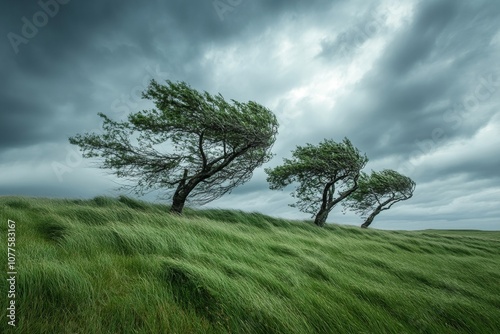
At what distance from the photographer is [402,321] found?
4.16 meters

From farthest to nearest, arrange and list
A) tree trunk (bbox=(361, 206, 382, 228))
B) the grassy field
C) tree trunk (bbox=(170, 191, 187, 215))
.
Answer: tree trunk (bbox=(361, 206, 382, 228)), tree trunk (bbox=(170, 191, 187, 215)), the grassy field

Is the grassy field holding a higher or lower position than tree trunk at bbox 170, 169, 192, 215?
lower

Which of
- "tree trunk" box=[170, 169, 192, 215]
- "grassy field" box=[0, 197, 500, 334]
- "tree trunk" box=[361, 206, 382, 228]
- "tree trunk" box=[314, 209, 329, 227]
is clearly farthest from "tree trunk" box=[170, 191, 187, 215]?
"tree trunk" box=[361, 206, 382, 228]

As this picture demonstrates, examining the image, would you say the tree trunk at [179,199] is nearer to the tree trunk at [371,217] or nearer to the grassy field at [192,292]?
the grassy field at [192,292]

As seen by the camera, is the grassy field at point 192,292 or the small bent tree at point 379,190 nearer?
the grassy field at point 192,292

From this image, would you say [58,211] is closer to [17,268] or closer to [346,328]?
[17,268]

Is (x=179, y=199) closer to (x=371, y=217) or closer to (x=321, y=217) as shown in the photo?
(x=321, y=217)

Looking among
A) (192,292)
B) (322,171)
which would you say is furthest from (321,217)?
(192,292)

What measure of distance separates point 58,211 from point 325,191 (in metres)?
17.9

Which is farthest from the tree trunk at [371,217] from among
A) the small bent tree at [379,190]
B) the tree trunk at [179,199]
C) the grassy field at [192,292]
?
the grassy field at [192,292]

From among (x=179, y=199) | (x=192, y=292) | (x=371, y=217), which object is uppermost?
(x=371, y=217)

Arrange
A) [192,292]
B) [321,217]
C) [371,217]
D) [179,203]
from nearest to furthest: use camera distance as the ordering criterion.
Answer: [192,292]
[179,203]
[321,217]
[371,217]

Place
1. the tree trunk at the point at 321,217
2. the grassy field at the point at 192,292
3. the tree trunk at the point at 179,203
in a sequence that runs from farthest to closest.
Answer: the tree trunk at the point at 321,217 → the tree trunk at the point at 179,203 → the grassy field at the point at 192,292

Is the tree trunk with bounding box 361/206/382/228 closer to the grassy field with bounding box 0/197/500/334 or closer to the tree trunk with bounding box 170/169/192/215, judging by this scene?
the tree trunk with bounding box 170/169/192/215
